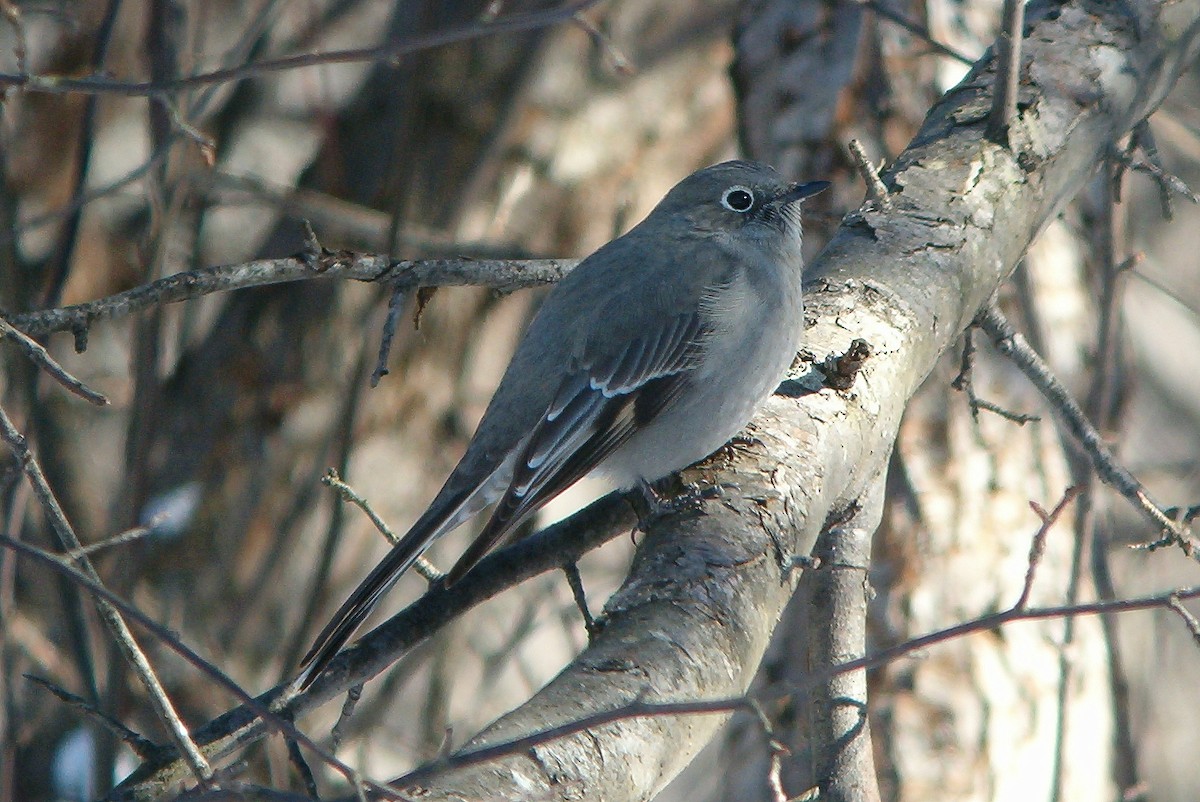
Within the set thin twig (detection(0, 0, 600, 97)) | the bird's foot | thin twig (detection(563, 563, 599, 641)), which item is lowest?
thin twig (detection(563, 563, 599, 641))

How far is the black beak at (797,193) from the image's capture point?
4179 millimetres

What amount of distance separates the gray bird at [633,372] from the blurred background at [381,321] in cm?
124

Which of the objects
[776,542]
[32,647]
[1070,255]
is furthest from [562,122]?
[776,542]

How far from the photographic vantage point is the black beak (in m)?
4.18

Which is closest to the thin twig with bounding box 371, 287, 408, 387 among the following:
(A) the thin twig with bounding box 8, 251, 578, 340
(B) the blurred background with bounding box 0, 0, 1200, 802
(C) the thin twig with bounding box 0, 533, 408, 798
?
(A) the thin twig with bounding box 8, 251, 578, 340

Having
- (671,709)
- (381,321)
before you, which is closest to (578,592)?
(671,709)

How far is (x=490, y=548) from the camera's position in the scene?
125 inches

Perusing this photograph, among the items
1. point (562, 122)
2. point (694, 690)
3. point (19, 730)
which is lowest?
point (694, 690)

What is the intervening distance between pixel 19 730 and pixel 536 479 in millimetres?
3192

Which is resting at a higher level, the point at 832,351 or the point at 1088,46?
the point at 1088,46

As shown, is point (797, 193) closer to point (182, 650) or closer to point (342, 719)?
point (342, 719)

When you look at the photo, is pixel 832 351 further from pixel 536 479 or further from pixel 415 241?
pixel 415 241

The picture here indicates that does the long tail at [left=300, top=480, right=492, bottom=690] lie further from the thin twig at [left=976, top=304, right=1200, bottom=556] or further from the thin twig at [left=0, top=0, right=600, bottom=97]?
the thin twig at [left=976, top=304, right=1200, bottom=556]

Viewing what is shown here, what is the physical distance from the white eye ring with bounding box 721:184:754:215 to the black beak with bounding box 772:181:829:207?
3.4 inches
